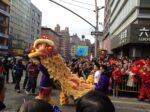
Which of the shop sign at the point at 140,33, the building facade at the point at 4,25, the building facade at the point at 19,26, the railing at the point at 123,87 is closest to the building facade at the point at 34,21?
the building facade at the point at 19,26

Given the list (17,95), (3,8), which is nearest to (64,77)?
(17,95)

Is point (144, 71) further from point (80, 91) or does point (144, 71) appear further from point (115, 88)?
point (80, 91)

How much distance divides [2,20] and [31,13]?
44.3 m

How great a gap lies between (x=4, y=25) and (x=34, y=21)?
48439 mm

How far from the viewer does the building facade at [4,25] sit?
92.9 m

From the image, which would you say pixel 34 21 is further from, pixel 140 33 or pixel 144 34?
pixel 144 34

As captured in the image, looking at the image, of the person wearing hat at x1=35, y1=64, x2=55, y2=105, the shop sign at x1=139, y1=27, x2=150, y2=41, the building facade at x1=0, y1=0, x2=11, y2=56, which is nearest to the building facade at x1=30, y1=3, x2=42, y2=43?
the building facade at x1=0, y1=0, x2=11, y2=56

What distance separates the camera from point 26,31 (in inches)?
5118

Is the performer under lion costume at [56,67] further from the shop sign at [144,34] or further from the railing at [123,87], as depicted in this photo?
the shop sign at [144,34]

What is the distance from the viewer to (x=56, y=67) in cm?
1180

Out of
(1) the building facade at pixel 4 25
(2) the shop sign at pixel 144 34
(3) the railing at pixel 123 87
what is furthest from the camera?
(1) the building facade at pixel 4 25

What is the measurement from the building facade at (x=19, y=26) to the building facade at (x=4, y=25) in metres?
6.56

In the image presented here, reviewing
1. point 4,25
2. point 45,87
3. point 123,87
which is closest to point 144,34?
point 123,87

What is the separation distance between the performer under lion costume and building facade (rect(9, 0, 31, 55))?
3654 inches
